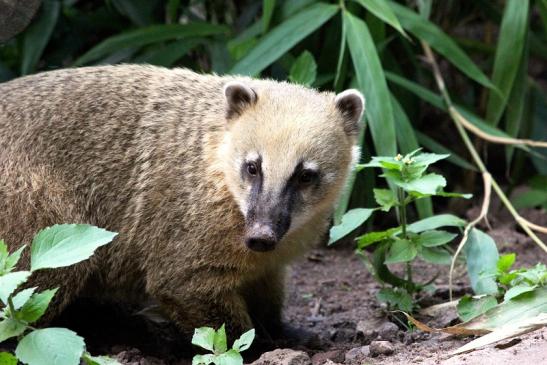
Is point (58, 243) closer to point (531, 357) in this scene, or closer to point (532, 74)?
point (531, 357)

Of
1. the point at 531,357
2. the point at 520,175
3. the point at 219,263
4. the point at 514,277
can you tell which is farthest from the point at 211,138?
the point at 520,175

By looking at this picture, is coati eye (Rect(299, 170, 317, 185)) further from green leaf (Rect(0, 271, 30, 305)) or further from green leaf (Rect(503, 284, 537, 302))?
green leaf (Rect(0, 271, 30, 305))

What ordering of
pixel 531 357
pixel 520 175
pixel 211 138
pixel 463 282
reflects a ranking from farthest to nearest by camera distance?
pixel 520 175 → pixel 463 282 → pixel 211 138 → pixel 531 357

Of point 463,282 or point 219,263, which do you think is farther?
point 463,282

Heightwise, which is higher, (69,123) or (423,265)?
(69,123)

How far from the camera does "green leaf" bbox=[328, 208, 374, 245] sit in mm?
5090

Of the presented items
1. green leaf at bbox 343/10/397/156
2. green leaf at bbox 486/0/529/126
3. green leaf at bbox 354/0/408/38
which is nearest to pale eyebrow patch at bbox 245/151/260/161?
green leaf at bbox 343/10/397/156

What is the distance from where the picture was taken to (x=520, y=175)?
8.21 m

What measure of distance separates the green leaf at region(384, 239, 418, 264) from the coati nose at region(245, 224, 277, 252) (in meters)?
0.92

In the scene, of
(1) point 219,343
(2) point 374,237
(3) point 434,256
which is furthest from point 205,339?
(3) point 434,256

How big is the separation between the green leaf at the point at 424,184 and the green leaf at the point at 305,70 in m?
1.55

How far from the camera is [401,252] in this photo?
5.08 metres

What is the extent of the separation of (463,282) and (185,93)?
2.40 metres

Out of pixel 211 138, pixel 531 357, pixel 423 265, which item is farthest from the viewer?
pixel 423 265
